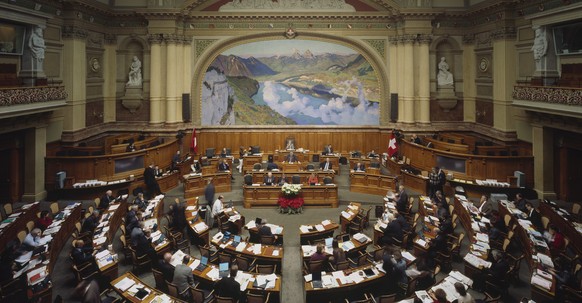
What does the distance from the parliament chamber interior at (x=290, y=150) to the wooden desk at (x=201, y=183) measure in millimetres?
66

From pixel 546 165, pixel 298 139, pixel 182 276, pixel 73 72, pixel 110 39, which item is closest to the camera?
pixel 182 276

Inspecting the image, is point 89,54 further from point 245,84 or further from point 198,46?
point 245,84

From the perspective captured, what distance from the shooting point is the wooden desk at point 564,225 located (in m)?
11.2

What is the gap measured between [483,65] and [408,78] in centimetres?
388

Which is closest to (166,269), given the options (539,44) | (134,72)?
(539,44)

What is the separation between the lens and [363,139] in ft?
80.5

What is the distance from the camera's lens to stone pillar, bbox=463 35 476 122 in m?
22.5

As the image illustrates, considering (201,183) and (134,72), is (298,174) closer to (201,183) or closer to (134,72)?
(201,183)

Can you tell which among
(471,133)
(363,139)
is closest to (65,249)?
(363,139)

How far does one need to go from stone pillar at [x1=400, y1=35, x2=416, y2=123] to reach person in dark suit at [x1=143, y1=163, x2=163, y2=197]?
1418 centimetres

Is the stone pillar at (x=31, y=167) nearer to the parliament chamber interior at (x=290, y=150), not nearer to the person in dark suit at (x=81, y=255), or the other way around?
the parliament chamber interior at (x=290, y=150)

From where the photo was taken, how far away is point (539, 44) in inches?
638

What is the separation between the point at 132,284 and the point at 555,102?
14987 millimetres

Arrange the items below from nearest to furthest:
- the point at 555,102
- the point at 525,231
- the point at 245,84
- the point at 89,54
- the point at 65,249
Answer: the point at 525,231 → the point at 65,249 → the point at 555,102 → the point at 89,54 → the point at 245,84
